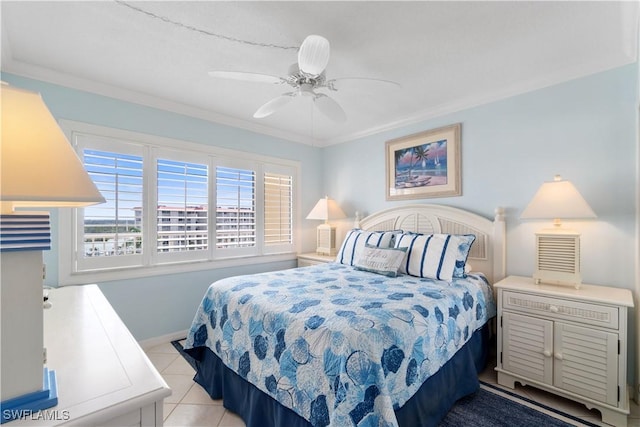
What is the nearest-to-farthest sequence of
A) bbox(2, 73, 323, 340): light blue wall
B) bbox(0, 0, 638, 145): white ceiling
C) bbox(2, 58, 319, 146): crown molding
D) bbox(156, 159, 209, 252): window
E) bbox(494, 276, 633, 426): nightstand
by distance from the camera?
bbox(0, 0, 638, 145): white ceiling < bbox(494, 276, 633, 426): nightstand < bbox(2, 58, 319, 146): crown molding < bbox(2, 73, 323, 340): light blue wall < bbox(156, 159, 209, 252): window

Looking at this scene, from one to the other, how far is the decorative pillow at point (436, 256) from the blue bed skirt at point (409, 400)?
0.53 m

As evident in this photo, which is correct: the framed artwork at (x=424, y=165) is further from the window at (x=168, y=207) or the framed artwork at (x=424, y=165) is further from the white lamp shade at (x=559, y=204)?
the window at (x=168, y=207)

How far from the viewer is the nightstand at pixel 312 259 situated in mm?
3707

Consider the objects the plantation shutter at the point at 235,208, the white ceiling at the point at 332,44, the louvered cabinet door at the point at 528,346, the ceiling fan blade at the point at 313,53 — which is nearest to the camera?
the ceiling fan blade at the point at 313,53

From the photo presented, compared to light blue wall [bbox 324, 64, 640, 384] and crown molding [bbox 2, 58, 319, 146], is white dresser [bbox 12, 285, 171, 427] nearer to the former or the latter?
crown molding [bbox 2, 58, 319, 146]

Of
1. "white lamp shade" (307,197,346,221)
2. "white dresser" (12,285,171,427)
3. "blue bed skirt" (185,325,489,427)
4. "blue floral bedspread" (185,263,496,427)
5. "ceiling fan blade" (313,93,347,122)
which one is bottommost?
"blue bed skirt" (185,325,489,427)

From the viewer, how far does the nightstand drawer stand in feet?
6.02

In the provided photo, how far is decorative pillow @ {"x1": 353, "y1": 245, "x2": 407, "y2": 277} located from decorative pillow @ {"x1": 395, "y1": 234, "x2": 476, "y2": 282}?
0.30ft

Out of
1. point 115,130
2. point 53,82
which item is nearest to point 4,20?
point 53,82

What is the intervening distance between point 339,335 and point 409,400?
56cm

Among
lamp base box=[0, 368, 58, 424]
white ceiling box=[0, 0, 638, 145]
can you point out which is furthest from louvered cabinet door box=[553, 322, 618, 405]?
lamp base box=[0, 368, 58, 424]

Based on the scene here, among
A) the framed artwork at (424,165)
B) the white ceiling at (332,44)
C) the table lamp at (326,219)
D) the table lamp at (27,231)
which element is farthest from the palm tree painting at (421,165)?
the table lamp at (27,231)

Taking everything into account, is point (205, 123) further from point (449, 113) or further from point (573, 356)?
point (573, 356)

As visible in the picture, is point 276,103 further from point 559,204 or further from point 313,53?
point 559,204
